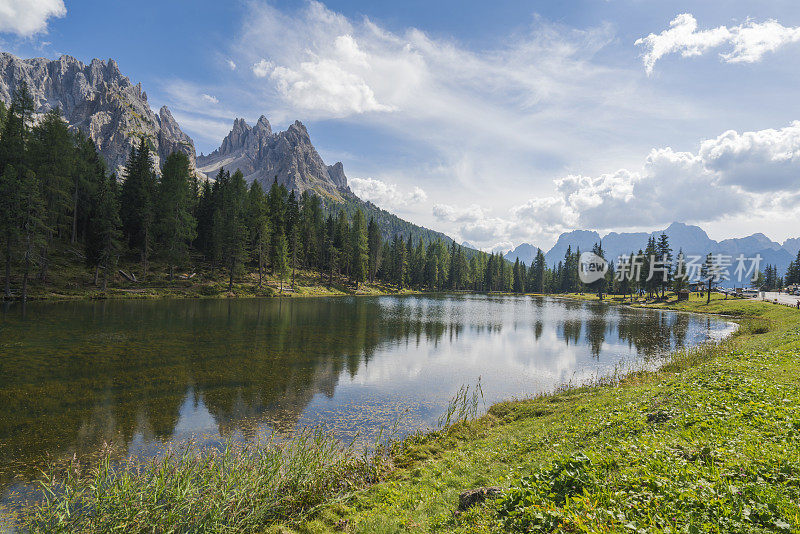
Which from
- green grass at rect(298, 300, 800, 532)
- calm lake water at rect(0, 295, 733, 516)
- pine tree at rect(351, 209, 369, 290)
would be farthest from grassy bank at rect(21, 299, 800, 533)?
pine tree at rect(351, 209, 369, 290)

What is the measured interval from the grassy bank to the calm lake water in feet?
13.0

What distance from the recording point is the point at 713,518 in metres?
5.36

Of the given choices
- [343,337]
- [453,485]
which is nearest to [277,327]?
[343,337]

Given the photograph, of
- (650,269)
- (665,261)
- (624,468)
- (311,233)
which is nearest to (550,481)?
(624,468)

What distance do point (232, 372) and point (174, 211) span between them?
216ft

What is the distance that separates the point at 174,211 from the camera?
72438 mm

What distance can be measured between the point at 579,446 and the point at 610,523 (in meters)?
5.60

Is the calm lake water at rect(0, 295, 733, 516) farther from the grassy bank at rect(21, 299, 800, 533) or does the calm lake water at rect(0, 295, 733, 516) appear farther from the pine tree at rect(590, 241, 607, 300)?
the pine tree at rect(590, 241, 607, 300)

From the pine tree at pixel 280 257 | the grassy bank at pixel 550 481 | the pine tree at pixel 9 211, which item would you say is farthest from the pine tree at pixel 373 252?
the grassy bank at pixel 550 481

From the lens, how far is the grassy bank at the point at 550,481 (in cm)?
585

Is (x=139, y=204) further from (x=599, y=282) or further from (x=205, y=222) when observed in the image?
(x=599, y=282)

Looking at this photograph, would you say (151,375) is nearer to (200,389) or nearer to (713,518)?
(200,389)

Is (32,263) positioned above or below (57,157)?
below

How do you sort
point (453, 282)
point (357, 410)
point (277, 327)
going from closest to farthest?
point (357, 410)
point (277, 327)
point (453, 282)
